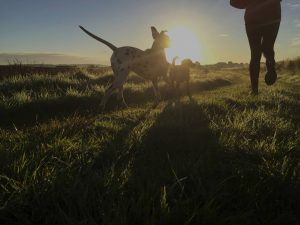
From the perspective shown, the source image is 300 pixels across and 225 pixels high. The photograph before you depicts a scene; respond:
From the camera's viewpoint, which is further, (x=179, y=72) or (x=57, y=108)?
(x=179, y=72)

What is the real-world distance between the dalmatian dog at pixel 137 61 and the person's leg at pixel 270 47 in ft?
7.40

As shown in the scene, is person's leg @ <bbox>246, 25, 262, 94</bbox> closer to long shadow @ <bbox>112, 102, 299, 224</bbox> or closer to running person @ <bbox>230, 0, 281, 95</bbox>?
running person @ <bbox>230, 0, 281, 95</bbox>

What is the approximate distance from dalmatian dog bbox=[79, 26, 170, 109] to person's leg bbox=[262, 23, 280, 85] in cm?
226

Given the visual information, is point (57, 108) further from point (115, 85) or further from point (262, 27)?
point (262, 27)

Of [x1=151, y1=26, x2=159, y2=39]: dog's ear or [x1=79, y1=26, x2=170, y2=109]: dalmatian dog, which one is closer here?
[x1=79, y1=26, x2=170, y2=109]: dalmatian dog

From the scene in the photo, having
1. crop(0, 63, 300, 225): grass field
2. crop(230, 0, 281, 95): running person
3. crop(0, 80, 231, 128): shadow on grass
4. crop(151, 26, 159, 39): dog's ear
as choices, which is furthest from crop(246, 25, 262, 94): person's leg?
crop(0, 63, 300, 225): grass field

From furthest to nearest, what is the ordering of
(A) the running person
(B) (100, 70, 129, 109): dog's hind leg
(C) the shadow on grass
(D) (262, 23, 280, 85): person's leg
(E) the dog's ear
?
(E) the dog's ear
(D) (262, 23, 280, 85): person's leg
(A) the running person
(B) (100, 70, 129, 109): dog's hind leg
(C) the shadow on grass

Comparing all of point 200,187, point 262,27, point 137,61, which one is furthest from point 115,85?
point 200,187

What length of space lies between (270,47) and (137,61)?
3042 mm

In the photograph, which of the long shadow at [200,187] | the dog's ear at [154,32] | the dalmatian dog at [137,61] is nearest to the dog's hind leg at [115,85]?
the dalmatian dog at [137,61]

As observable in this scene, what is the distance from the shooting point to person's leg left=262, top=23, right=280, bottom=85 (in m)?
8.94

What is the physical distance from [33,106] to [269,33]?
5.27m

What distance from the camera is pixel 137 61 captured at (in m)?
8.73

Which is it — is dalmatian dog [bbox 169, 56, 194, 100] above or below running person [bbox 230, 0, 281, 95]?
below
